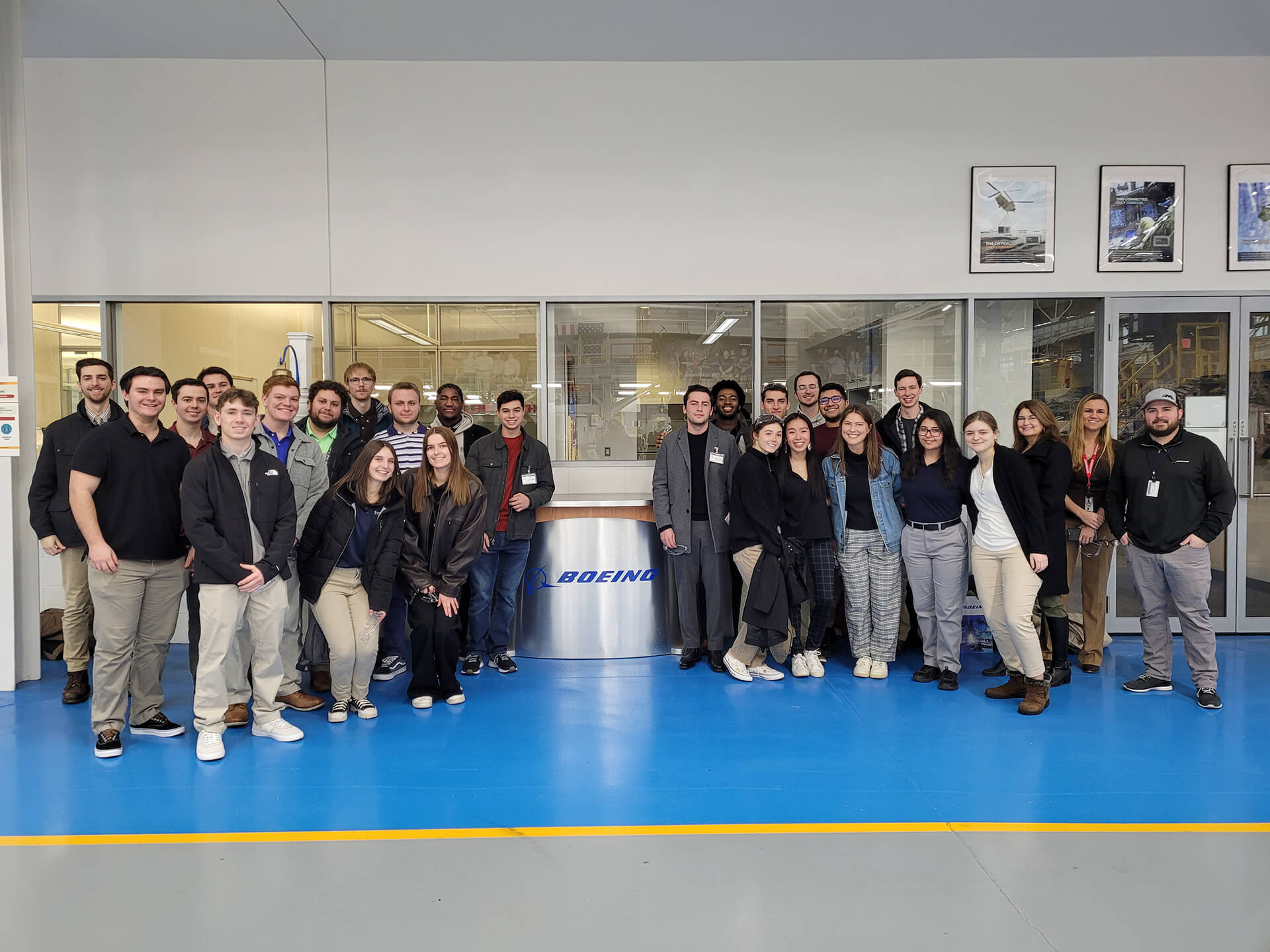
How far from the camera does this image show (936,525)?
4613 millimetres

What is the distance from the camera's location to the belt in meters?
4.60

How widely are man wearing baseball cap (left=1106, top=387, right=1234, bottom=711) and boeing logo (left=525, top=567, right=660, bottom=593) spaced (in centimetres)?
285

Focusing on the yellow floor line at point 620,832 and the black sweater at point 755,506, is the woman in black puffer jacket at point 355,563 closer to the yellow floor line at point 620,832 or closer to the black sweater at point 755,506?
the yellow floor line at point 620,832

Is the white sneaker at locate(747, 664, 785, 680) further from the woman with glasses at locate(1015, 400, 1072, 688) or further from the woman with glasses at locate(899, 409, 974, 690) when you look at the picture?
the woman with glasses at locate(1015, 400, 1072, 688)

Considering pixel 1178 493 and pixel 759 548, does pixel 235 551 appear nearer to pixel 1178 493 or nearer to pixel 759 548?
pixel 759 548

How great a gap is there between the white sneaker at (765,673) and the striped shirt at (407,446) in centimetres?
233

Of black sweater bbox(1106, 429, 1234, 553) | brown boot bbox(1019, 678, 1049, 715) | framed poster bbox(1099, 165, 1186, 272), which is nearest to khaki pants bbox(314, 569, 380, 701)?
brown boot bbox(1019, 678, 1049, 715)

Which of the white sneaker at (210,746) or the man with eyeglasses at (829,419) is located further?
the man with eyeglasses at (829,419)

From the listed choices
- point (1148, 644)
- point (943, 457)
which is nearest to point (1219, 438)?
point (1148, 644)

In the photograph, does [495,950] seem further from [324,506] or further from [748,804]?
[324,506]

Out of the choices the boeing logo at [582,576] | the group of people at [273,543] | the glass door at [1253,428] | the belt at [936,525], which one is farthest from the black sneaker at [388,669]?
the glass door at [1253,428]

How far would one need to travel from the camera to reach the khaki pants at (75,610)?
4547mm

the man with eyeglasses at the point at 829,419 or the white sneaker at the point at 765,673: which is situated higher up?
the man with eyeglasses at the point at 829,419

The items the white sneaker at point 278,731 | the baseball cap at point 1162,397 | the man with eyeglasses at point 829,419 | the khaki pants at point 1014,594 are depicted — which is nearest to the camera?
the white sneaker at point 278,731
